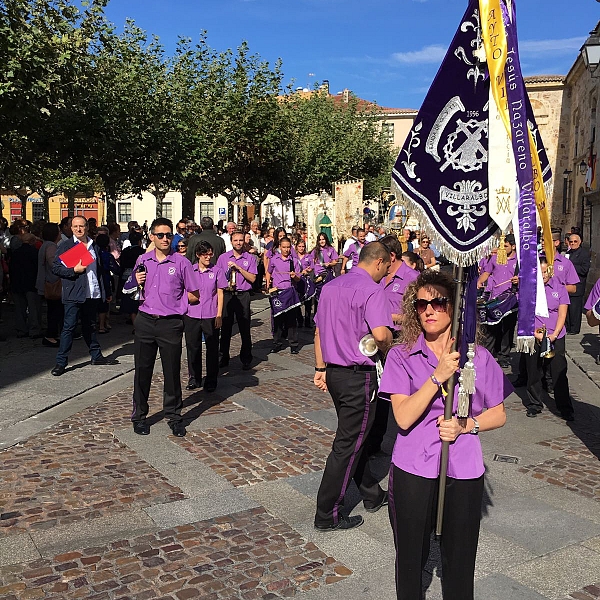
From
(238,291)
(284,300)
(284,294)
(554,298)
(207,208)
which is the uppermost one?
(207,208)

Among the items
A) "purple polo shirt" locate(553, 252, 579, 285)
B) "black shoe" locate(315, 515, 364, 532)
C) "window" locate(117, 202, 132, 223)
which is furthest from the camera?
"window" locate(117, 202, 132, 223)

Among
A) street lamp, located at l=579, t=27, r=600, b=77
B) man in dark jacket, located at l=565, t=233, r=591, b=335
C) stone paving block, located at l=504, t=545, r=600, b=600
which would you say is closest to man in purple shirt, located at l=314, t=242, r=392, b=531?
stone paving block, located at l=504, t=545, r=600, b=600

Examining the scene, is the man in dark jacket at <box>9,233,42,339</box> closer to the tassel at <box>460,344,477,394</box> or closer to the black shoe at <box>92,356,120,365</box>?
the black shoe at <box>92,356,120,365</box>

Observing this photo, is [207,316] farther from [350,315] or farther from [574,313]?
[574,313]

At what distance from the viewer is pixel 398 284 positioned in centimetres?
745

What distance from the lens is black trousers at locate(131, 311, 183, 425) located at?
21.9 feet

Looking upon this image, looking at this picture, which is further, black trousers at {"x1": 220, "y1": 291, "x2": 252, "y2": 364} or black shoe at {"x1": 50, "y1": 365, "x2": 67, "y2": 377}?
black trousers at {"x1": 220, "y1": 291, "x2": 252, "y2": 364}

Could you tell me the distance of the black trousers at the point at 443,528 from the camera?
2975mm

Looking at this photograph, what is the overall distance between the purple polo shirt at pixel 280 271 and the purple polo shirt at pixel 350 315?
6.64m

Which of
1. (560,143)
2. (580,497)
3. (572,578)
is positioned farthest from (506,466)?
(560,143)

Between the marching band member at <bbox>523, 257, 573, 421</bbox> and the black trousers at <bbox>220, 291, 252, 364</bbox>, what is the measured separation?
159 inches

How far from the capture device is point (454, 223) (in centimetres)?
333

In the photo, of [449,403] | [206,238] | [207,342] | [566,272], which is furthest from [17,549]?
[206,238]

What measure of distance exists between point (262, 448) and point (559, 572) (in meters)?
3.04
